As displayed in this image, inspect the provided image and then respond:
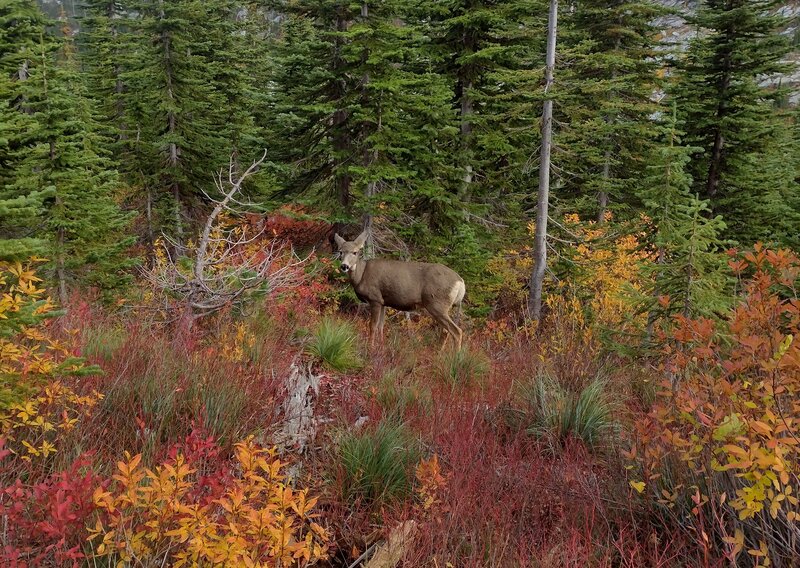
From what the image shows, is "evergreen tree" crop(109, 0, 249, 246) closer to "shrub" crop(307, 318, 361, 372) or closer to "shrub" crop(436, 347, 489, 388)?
"shrub" crop(307, 318, 361, 372)

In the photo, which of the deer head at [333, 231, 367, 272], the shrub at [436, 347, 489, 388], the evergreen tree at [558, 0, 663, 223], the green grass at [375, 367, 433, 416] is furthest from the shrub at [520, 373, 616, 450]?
the evergreen tree at [558, 0, 663, 223]

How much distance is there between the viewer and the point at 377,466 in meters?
4.12

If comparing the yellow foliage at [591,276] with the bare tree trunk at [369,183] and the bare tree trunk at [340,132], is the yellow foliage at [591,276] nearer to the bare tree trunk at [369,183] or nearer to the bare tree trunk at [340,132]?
the bare tree trunk at [369,183]

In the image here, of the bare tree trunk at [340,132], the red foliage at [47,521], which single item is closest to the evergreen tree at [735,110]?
the bare tree trunk at [340,132]

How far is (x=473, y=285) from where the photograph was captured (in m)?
12.7

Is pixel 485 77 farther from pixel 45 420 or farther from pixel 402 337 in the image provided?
pixel 45 420

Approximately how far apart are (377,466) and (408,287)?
20.3 feet

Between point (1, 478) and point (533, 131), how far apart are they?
1101cm

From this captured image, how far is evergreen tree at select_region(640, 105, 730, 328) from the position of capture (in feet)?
21.5

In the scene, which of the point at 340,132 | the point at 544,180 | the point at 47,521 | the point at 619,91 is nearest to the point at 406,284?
the point at 544,180

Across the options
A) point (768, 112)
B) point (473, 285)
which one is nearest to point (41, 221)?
point (473, 285)

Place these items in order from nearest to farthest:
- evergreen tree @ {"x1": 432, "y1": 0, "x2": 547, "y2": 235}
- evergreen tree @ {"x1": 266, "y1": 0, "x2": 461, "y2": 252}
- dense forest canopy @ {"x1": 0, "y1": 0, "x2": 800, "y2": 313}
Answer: dense forest canopy @ {"x1": 0, "y1": 0, "x2": 800, "y2": 313} → evergreen tree @ {"x1": 266, "y1": 0, "x2": 461, "y2": 252} → evergreen tree @ {"x1": 432, "y1": 0, "x2": 547, "y2": 235}

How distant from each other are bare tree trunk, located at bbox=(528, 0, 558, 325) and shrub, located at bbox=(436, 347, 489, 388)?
3994 mm

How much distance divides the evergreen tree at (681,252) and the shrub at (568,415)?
68.4 inches
